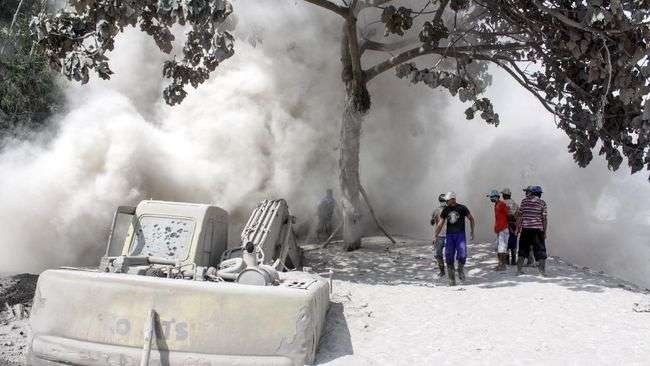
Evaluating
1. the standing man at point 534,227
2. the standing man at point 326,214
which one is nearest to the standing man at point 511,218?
the standing man at point 534,227

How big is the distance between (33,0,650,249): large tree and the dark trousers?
1846 mm

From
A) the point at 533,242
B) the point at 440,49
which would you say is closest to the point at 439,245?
the point at 533,242

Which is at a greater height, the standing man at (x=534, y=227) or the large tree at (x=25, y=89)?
the large tree at (x=25, y=89)

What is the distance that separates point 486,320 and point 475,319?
13cm

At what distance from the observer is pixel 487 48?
12.1 m

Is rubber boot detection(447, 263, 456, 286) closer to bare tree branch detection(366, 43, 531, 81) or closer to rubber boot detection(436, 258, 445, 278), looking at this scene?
rubber boot detection(436, 258, 445, 278)

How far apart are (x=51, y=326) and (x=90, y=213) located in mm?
8944

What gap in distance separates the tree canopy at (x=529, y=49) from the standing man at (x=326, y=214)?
12.0 ft

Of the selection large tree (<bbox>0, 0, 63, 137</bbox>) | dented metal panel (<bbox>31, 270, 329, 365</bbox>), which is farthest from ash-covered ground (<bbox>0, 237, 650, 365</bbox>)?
large tree (<bbox>0, 0, 63, 137</bbox>)

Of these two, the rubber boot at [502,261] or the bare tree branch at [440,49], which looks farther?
the bare tree branch at [440,49]

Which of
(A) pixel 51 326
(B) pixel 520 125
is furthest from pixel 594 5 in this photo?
(B) pixel 520 125

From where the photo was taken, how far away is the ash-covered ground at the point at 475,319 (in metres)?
6.09

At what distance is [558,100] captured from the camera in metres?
11.8

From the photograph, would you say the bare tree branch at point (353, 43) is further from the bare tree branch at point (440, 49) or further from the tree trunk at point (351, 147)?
the bare tree branch at point (440, 49)
